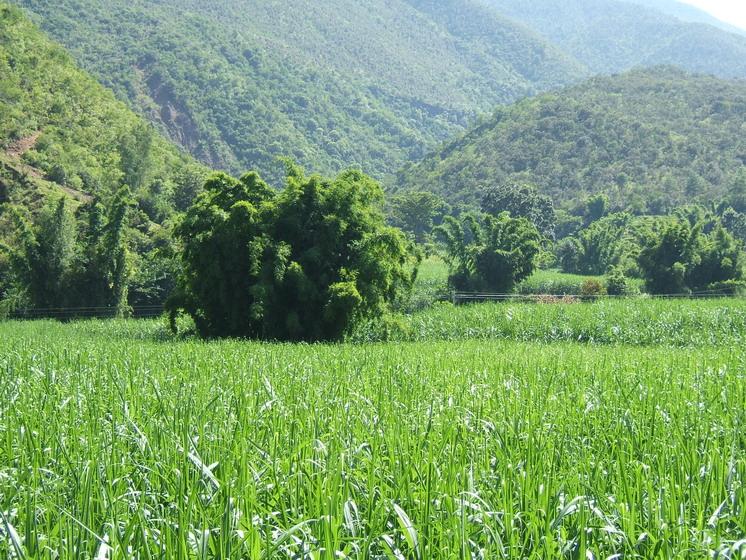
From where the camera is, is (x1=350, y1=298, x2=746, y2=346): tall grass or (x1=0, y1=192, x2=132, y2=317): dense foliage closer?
(x1=350, y1=298, x2=746, y2=346): tall grass

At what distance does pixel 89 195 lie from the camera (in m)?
50.0

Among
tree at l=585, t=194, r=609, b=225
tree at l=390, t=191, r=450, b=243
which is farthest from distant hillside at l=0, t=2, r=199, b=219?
tree at l=585, t=194, r=609, b=225

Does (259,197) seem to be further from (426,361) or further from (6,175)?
(6,175)

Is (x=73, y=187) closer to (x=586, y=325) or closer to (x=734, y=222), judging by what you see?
(x=586, y=325)

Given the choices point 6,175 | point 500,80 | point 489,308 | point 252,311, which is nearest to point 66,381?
point 252,311

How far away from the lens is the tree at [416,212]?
68.1m

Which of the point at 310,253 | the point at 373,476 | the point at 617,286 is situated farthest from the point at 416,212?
the point at 373,476

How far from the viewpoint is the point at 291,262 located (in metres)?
16.8

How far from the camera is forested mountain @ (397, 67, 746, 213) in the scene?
71125mm

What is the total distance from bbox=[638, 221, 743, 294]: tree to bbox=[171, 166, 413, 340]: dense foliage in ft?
70.2

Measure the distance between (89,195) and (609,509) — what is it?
52346mm

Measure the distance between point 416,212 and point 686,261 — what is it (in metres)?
36.0

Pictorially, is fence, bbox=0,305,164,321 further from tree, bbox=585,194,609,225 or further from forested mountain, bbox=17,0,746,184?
forested mountain, bbox=17,0,746,184

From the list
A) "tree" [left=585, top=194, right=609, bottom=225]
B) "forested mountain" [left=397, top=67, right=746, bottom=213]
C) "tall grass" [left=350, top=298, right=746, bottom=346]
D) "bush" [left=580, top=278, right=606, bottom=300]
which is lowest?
"tall grass" [left=350, top=298, right=746, bottom=346]
